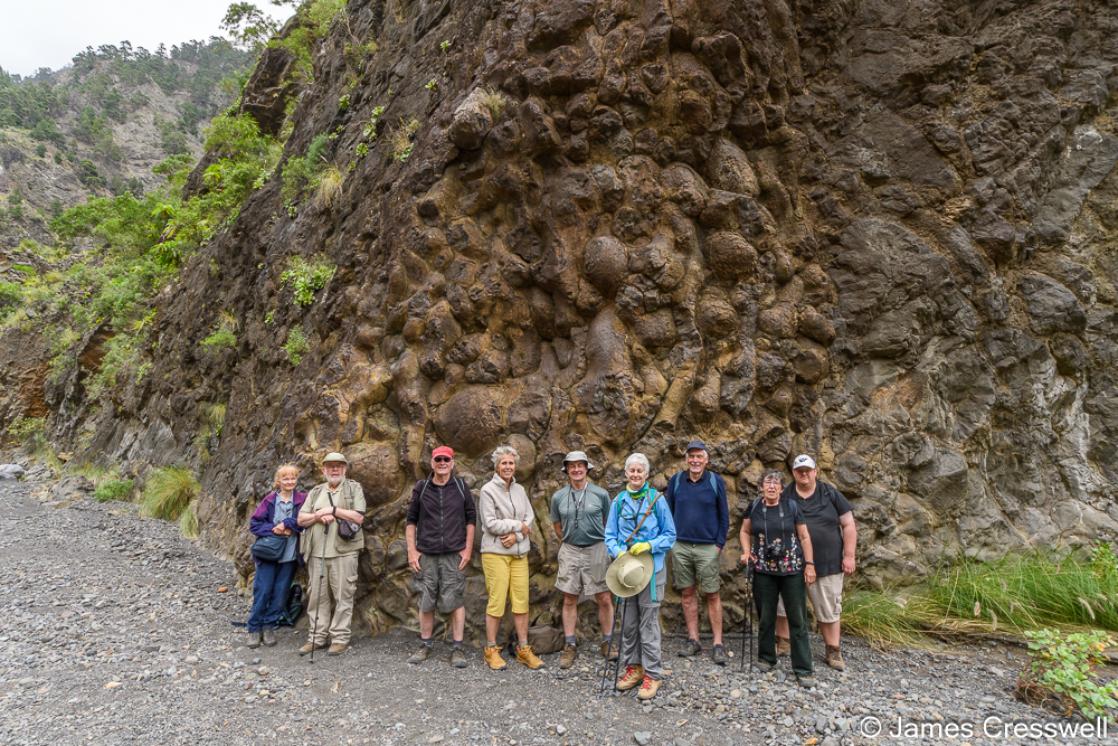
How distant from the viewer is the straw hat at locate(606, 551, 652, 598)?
504 cm

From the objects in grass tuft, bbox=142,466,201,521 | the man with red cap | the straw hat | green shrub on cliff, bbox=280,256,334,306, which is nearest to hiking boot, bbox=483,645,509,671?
the man with red cap

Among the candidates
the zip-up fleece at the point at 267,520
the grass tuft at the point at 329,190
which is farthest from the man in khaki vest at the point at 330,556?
the grass tuft at the point at 329,190

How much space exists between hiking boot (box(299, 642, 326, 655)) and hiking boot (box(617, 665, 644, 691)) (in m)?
3.10

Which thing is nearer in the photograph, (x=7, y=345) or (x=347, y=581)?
(x=347, y=581)

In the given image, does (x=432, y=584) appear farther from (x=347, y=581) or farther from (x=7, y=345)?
(x=7, y=345)

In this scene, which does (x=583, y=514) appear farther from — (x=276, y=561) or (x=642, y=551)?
(x=276, y=561)

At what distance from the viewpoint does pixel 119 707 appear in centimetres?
481

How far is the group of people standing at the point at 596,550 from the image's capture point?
548cm

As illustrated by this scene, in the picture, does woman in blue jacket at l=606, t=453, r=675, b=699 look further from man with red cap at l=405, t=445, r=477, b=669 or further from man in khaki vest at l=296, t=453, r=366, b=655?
man in khaki vest at l=296, t=453, r=366, b=655

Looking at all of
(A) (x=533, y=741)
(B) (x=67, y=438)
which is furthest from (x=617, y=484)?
(B) (x=67, y=438)

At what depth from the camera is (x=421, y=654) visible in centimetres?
577

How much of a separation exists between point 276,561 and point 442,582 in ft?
6.60

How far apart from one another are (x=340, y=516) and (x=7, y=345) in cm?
2562

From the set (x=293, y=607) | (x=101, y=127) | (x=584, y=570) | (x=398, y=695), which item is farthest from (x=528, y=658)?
(x=101, y=127)
